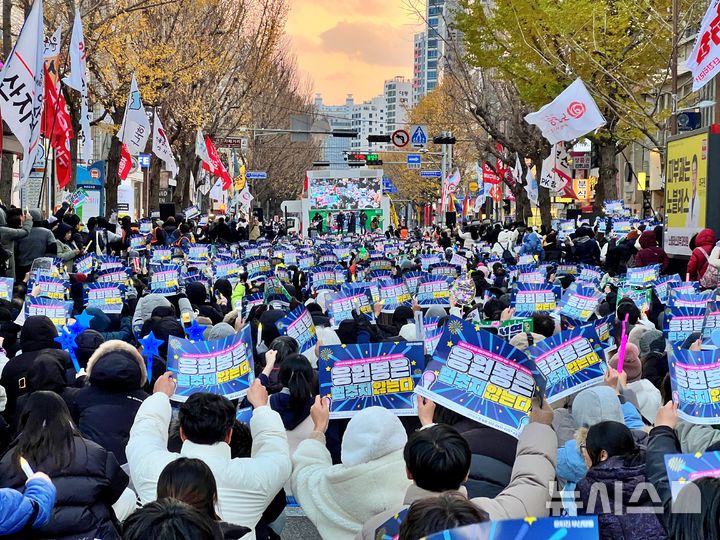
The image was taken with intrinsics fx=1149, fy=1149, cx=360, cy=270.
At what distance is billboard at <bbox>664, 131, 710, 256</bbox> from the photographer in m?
18.5

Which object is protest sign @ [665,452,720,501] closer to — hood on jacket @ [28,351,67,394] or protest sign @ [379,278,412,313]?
hood on jacket @ [28,351,67,394]

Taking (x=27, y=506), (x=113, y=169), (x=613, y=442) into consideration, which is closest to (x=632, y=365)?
(x=613, y=442)

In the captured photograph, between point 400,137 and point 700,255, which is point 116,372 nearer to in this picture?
point 700,255

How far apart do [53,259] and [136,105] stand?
1166 centimetres

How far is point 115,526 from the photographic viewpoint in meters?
4.57

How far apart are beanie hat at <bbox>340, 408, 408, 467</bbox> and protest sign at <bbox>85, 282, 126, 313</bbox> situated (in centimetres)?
840

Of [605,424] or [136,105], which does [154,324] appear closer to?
[605,424]

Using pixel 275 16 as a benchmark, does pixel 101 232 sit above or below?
below

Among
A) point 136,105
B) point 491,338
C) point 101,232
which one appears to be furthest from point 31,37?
point 491,338

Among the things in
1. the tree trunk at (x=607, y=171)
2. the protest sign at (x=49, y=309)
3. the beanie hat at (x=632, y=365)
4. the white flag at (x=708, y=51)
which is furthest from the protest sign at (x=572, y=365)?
the tree trunk at (x=607, y=171)

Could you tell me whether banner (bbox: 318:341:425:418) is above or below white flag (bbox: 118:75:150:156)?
below

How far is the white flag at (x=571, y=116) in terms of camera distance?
73.6 ft

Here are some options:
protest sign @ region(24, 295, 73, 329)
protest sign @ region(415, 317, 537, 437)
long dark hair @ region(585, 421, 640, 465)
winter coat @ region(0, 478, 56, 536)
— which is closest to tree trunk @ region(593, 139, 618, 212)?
protest sign @ region(24, 295, 73, 329)

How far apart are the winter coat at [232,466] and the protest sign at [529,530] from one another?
2.14m
